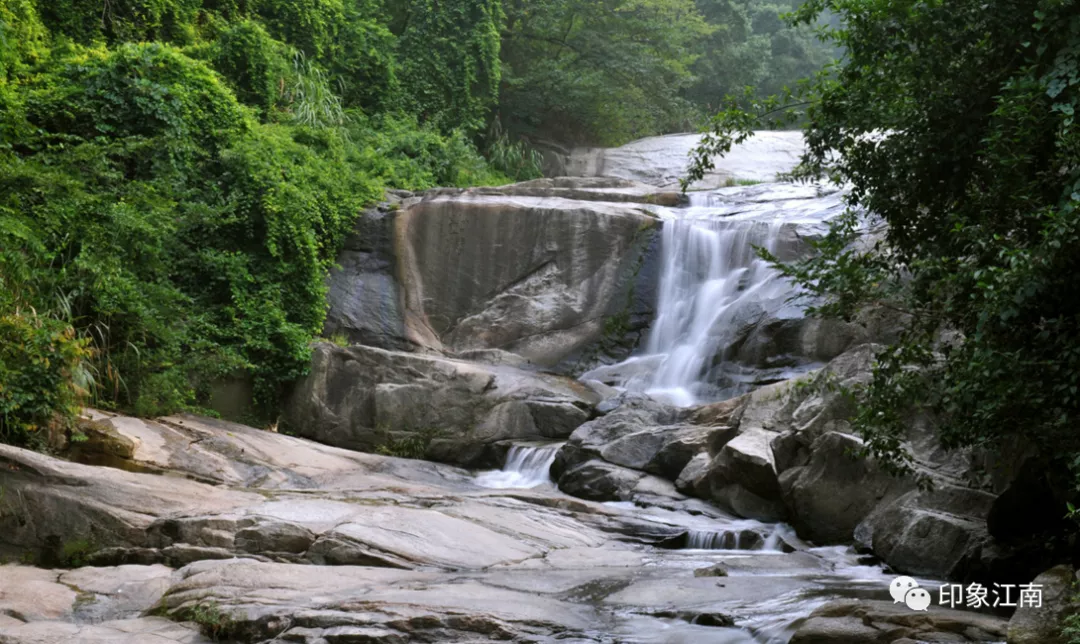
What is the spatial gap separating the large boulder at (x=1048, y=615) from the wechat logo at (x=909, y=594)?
807 millimetres

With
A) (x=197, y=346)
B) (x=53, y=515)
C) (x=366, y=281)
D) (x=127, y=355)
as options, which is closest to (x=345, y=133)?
(x=366, y=281)

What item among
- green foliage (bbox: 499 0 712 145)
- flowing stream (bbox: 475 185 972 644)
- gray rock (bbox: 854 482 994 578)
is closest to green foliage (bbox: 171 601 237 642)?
flowing stream (bbox: 475 185 972 644)

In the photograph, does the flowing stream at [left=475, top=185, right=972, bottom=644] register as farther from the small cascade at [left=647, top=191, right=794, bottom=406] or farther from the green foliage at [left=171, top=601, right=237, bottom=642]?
the green foliage at [left=171, top=601, right=237, bottom=642]

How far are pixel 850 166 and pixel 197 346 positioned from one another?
9549 millimetres

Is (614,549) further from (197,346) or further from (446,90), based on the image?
(446,90)

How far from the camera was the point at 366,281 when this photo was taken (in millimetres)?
18234

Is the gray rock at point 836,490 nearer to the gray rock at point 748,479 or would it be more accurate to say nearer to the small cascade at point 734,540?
the small cascade at point 734,540

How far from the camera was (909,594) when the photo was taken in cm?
734

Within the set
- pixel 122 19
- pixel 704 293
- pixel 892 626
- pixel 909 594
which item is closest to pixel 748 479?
pixel 909 594

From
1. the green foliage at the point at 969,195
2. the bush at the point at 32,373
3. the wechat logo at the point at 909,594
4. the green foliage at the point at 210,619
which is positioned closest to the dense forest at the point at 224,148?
the bush at the point at 32,373

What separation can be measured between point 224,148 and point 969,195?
13.0 metres

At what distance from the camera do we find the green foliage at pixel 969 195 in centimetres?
594

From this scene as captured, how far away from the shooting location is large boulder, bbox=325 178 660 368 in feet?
59.1

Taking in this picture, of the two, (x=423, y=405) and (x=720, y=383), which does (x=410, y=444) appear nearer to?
(x=423, y=405)
